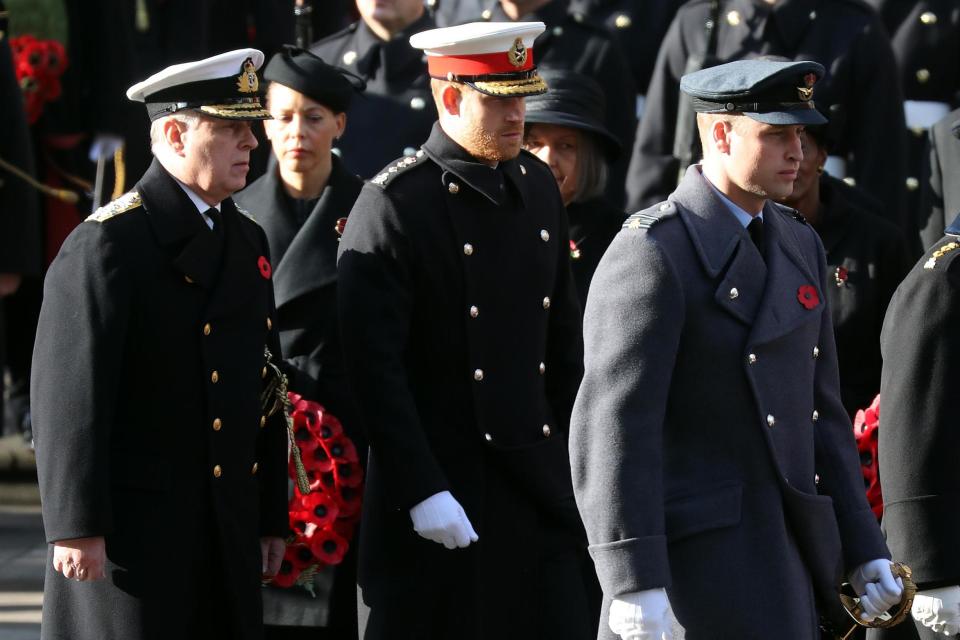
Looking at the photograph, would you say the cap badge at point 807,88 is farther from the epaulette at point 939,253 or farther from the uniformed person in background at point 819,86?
the uniformed person in background at point 819,86

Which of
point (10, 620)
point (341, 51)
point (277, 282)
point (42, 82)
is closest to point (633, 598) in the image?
point (277, 282)

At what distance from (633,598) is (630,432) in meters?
0.35

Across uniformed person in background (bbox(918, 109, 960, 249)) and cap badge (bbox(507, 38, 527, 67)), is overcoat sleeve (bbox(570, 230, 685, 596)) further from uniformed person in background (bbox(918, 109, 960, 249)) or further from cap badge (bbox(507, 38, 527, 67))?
uniformed person in background (bbox(918, 109, 960, 249))

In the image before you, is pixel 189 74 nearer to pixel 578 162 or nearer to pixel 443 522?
pixel 443 522

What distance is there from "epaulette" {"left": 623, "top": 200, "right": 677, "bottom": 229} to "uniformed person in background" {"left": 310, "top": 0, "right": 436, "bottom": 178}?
3.01m

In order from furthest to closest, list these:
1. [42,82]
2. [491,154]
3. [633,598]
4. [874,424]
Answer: [42,82] < [874,424] < [491,154] < [633,598]

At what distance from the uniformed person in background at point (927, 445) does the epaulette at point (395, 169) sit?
1331 millimetres

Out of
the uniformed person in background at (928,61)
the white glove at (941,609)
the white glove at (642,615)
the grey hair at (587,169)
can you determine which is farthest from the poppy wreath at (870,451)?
the uniformed person in background at (928,61)

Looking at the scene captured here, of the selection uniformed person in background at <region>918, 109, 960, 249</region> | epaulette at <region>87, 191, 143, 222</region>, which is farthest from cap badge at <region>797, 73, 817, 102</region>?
uniformed person in background at <region>918, 109, 960, 249</region>

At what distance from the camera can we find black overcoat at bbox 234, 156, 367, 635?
6176 millimetres

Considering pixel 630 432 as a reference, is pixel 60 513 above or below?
below

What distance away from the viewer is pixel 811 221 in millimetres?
6691

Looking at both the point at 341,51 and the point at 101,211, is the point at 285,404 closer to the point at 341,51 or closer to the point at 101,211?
the point at 101,211

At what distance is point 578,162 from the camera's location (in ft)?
22.1
